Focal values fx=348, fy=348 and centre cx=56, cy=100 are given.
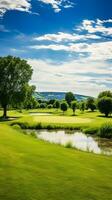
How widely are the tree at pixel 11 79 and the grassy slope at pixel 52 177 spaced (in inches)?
2981

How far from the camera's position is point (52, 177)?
1730 centimetres

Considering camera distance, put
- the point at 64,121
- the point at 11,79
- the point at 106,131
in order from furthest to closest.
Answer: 1. the point at 11,79
2. the point at 64,121
3. the point at 106,131

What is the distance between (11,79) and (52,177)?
8398 cm

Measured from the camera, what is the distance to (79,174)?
18.4 metres

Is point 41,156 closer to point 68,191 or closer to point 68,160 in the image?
point 68,160

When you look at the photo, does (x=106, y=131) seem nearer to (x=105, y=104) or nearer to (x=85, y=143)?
(x=85, y=143)

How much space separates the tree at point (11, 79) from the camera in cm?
9862

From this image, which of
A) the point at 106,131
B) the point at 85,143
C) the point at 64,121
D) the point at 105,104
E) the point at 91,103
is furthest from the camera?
the point at 91,103

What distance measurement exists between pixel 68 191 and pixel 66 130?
177 feet

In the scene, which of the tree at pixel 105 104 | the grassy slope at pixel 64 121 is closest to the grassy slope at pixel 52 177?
the grassy slope at pixel 64 121

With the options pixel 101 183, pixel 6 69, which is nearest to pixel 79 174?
pixel 101 183

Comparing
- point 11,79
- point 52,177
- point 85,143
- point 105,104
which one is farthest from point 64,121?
point 52,177

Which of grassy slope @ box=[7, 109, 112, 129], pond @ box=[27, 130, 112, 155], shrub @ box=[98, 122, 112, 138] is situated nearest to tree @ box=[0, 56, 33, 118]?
grassy slope @ box=[7, 109, 112, 129]

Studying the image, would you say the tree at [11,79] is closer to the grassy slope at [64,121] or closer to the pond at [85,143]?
the grassy slope at [64,121]
